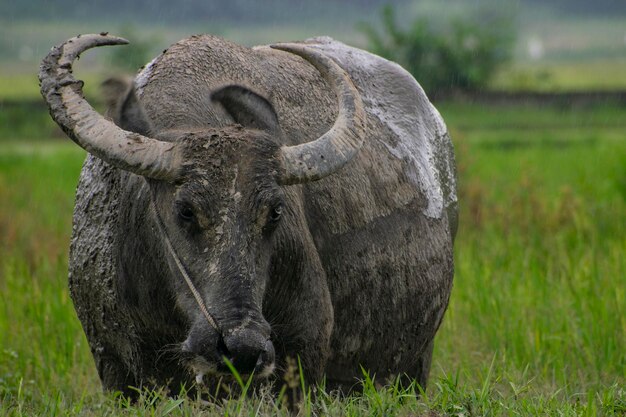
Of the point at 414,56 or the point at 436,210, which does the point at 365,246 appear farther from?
the point at 414,56

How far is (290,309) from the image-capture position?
4711mm

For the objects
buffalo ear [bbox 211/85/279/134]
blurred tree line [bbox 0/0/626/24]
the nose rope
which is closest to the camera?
the nose rope

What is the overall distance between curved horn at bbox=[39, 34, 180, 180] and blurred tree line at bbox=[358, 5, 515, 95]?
16971mm

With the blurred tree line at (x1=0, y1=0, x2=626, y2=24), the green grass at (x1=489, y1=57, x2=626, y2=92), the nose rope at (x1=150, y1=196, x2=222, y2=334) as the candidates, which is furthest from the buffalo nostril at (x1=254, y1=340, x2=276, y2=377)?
the blurred tree line at (x1=0, y1=0, x2=626, y2=24)

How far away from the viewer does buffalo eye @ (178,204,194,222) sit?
417cm

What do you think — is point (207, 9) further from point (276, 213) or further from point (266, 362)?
point (266, 362)

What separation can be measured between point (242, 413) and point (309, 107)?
1624 mm

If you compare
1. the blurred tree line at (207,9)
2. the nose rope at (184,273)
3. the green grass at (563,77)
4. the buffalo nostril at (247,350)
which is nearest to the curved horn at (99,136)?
the nose rope at (184,273)

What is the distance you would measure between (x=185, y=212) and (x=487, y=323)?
3.09 m

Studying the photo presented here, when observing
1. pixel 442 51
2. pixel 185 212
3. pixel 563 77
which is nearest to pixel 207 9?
pixel 563 77

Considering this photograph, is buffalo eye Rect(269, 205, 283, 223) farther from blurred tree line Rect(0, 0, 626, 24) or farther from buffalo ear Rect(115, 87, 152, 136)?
blurred tree line Rect(0, 0, 626, 24)

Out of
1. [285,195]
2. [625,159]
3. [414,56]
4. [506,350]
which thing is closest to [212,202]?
[285,195]

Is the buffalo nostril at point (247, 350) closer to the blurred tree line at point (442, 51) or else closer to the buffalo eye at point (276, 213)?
the buffalo eye at point (276, 213)

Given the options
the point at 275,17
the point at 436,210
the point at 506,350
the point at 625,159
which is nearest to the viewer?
the point at 436,210
